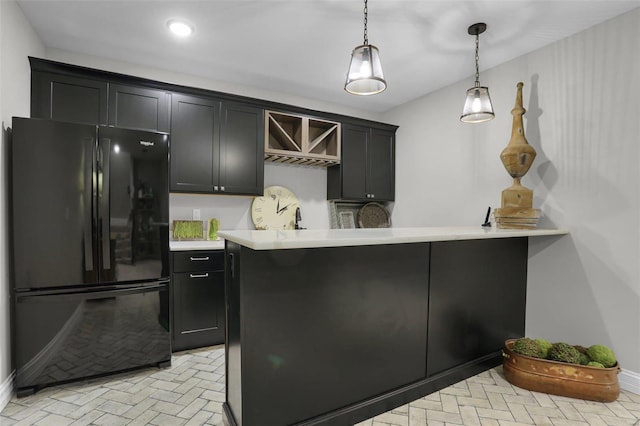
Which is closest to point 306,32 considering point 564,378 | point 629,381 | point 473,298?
point 473,298

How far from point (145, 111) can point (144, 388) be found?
2.27 meters

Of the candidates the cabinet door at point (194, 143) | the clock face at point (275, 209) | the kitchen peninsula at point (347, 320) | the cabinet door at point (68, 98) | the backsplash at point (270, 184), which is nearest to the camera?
the kitchen peninsula at point (347, 320)

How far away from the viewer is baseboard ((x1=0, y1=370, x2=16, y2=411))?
196 cm

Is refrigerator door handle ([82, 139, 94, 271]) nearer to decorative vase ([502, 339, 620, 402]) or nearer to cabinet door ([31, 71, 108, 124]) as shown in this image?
cabinet door ([31, 71, 108, 124])

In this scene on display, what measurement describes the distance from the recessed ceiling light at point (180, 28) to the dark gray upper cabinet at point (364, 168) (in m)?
2.00

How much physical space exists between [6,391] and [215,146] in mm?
2343

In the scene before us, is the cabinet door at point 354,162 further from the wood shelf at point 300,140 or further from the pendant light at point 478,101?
the pendant light at point 478,101

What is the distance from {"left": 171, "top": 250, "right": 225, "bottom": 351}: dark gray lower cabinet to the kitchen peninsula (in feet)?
3.82

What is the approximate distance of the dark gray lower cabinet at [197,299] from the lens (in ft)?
9.15

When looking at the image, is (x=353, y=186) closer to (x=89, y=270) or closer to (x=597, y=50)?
(x=597, y=50)

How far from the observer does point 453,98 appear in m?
3.57

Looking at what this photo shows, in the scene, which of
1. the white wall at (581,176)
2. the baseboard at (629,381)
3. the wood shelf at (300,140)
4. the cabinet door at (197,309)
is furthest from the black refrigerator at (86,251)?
the baseboard at (629,381)

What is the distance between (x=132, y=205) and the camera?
238 cm

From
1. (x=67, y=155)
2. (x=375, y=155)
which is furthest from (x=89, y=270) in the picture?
(x=375, y=155)
